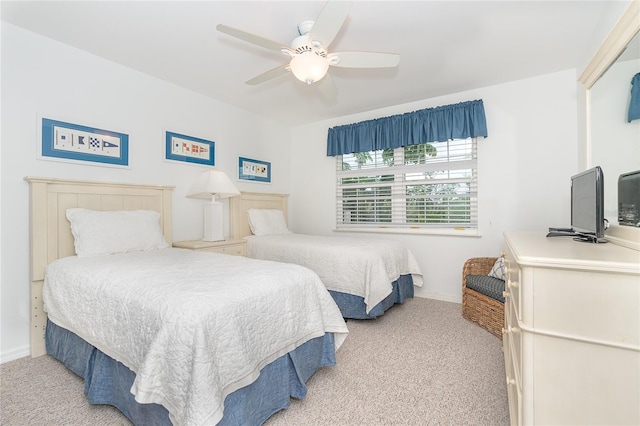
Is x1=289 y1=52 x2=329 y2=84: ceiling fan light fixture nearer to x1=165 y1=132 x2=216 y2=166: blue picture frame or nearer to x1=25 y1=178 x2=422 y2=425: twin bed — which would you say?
x1=25 y1=178 x2=422 y2=425: twin bed

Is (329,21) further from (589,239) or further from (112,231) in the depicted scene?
(112,231)

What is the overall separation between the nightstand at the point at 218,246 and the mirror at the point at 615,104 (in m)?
2.98

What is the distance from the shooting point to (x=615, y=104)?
163 centimetres

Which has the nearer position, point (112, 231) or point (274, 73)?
point (274, 73)

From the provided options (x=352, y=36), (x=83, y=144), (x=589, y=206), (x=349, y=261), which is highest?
(x=352, y=36)

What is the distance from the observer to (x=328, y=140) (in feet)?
13.8

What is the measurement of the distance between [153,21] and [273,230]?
250 cm

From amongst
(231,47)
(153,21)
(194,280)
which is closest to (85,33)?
(153,21)

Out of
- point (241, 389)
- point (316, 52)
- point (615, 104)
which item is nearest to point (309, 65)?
point (316, 52)

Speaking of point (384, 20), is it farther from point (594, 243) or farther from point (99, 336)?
point (99, 336)

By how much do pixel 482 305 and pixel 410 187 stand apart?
65.0 inches

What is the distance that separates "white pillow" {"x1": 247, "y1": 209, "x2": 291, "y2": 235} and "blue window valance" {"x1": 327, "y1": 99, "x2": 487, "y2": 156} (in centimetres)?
117

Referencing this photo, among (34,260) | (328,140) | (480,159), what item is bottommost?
(34,260)

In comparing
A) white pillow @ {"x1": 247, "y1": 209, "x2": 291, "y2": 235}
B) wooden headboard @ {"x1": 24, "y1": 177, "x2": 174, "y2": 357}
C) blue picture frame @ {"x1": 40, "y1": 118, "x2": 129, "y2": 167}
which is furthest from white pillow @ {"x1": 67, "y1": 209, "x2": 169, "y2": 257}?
white pillow @ {"x1": 247, "y1": 209, "x2": 291, "y2": 235}
